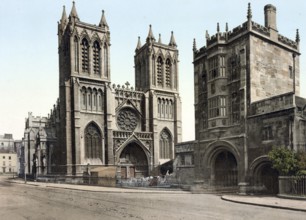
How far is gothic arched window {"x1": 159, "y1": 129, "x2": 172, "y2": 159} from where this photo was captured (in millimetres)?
55350

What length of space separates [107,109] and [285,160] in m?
33.3

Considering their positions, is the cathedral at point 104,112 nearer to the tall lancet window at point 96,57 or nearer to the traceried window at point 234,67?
the tall lancet window at point 96,57

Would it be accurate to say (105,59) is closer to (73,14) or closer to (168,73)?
(73,14)

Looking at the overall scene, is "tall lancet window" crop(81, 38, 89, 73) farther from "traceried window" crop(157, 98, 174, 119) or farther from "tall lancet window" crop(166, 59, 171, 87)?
"tall lancet window" crop(166, 59, 171, 87)

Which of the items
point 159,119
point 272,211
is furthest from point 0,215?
point 159,119

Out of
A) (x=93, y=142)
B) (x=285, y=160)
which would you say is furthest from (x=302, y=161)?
(x=93, y=142)

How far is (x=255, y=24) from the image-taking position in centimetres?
2561

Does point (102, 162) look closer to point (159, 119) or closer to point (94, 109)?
point (94, 109)

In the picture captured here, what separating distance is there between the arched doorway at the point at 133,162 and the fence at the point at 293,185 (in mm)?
33969

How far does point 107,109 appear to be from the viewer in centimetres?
4950

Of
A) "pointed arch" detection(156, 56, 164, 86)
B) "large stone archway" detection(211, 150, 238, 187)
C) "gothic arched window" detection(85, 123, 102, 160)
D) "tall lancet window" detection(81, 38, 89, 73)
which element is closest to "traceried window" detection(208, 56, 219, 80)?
"large stone archway" detection(211, 150, 238, 187)

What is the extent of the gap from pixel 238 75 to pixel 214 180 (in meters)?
9.24

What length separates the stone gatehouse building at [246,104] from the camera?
2239 centimetres

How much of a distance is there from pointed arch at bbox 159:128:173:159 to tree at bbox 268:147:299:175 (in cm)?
3513
